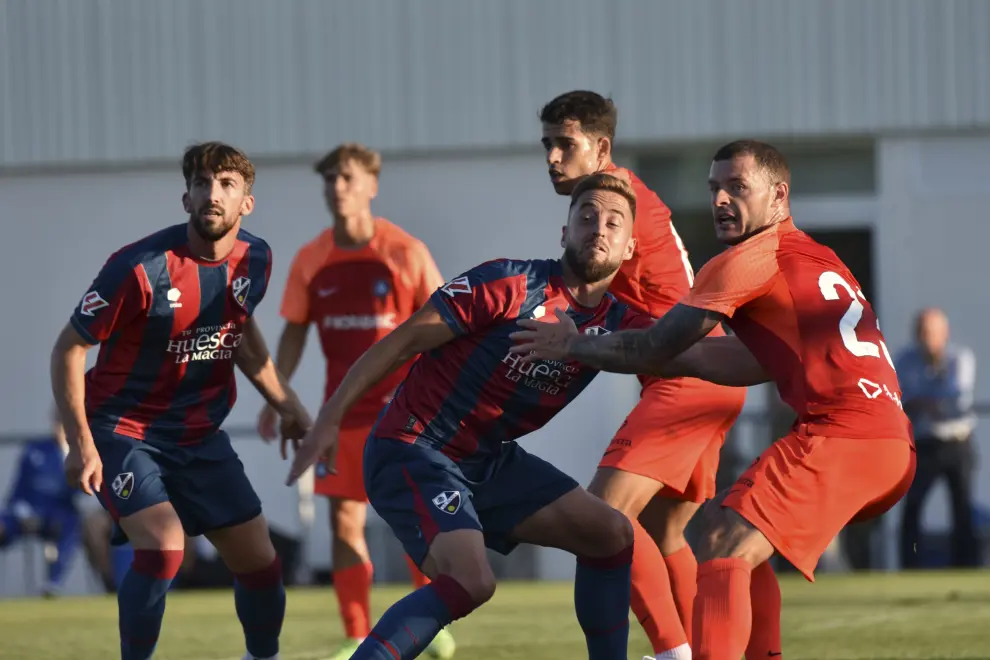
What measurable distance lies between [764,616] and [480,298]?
1.34 metres

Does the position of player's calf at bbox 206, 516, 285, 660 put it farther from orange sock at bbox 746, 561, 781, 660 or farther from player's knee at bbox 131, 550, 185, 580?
orange sock at bbox 746, 561, 781, 660

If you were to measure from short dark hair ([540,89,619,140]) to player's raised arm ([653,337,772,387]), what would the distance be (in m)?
1.08

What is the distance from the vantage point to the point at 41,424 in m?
15.4

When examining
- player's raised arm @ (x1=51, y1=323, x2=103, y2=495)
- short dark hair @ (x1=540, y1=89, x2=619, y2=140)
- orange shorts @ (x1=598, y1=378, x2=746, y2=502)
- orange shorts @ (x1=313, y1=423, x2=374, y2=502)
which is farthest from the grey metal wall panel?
player's raised arm @ (x1=51, y1=323, x2=103, y2=495)

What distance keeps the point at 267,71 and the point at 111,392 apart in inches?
374

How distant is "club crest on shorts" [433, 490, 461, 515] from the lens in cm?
502

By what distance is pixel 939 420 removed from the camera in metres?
12.4

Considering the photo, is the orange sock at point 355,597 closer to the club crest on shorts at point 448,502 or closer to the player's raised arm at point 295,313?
the player's raised arm at point 295,313

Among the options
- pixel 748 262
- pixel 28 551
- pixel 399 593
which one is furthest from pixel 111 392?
pixel 28 551

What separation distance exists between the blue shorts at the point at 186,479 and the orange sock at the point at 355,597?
1.68m

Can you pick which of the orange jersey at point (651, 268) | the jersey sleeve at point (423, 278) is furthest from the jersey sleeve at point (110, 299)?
the jersey sleeve at point (423, 278)

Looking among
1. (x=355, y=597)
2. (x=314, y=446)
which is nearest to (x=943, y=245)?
(x=355, y=597)

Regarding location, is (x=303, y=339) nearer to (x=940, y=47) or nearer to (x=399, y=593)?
(x=399, y=593)

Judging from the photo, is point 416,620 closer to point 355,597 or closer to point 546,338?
point 546,338
